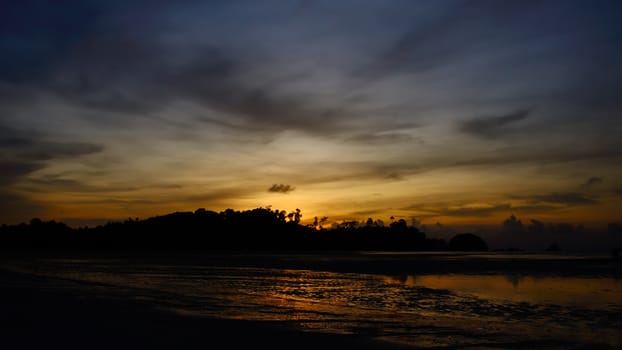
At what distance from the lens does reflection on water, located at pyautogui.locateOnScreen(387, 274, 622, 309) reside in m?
24.0

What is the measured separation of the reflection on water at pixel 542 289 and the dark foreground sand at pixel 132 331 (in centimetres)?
1351

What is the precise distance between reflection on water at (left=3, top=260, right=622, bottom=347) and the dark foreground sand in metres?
1.31

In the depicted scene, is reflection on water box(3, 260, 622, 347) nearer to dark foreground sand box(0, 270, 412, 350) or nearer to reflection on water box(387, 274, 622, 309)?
reflection on water box(387, 274, 622, 309)

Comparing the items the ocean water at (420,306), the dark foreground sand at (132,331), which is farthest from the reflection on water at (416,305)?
the dark foreground sand at (132,331)

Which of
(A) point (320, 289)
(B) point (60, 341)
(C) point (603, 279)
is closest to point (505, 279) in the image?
(C) point (603, 279)

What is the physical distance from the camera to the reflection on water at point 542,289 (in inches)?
944

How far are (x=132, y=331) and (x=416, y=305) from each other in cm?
1162

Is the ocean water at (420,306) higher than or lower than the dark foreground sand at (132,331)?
higher

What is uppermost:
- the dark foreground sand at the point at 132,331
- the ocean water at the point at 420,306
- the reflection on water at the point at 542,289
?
the reflection on water at the point at 542,289

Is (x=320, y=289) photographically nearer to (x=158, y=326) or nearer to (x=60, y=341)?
(x=158, y=326)

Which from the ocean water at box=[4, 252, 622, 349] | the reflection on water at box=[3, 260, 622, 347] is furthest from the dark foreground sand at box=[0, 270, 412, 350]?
the reflection on water at box=[3, 260, 622, 347]

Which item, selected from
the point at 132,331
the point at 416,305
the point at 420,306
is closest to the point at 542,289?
the point at 416,305

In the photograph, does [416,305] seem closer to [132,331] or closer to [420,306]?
[420,306]

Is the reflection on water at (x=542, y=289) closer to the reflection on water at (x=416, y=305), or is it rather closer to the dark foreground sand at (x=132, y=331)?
the reflection on water at (x=416, y=305)
